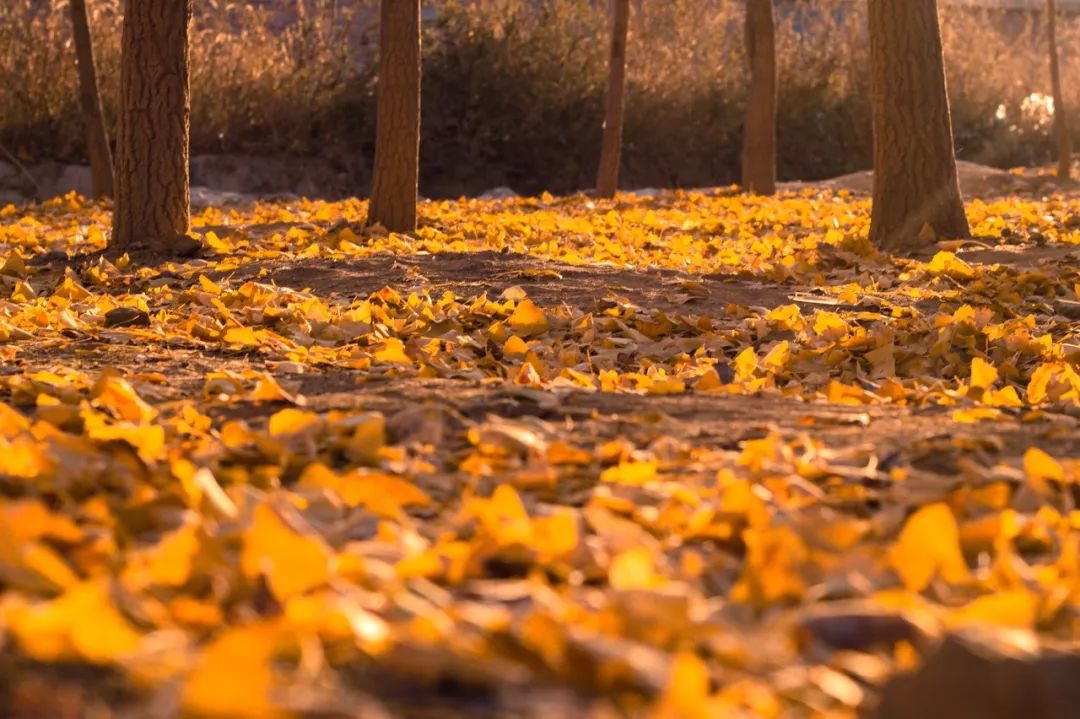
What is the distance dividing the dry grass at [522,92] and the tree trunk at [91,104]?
8.08 feet

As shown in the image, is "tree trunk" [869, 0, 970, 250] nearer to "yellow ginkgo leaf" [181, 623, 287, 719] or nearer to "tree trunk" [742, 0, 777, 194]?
"tree trunk" [742, 0, 777, 194]

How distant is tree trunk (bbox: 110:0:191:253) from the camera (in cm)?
686

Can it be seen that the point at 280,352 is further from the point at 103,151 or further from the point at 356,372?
the point at 103,151

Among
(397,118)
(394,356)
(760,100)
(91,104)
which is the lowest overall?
(394,356)

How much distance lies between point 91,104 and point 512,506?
9950 mm

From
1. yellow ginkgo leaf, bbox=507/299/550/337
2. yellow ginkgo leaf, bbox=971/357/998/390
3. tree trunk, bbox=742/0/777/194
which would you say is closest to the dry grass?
tree trunk, bbox=742/0/777/194

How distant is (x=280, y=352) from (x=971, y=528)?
7.98 feet

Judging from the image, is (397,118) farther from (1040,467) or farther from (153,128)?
(1040,467)

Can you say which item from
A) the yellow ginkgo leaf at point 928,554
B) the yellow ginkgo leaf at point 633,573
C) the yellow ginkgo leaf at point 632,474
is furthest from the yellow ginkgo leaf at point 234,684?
the yellow ginkgo leaf at point 632,474

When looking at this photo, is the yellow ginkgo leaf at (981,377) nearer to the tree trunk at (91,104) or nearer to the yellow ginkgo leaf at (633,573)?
the yellow ginkgo leaf at (633,573)

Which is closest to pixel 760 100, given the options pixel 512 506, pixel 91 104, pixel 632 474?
pixel 91 104

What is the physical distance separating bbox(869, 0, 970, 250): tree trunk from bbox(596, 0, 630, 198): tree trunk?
5.11 meters

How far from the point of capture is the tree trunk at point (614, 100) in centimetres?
1225

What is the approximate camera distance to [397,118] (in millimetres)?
8070
